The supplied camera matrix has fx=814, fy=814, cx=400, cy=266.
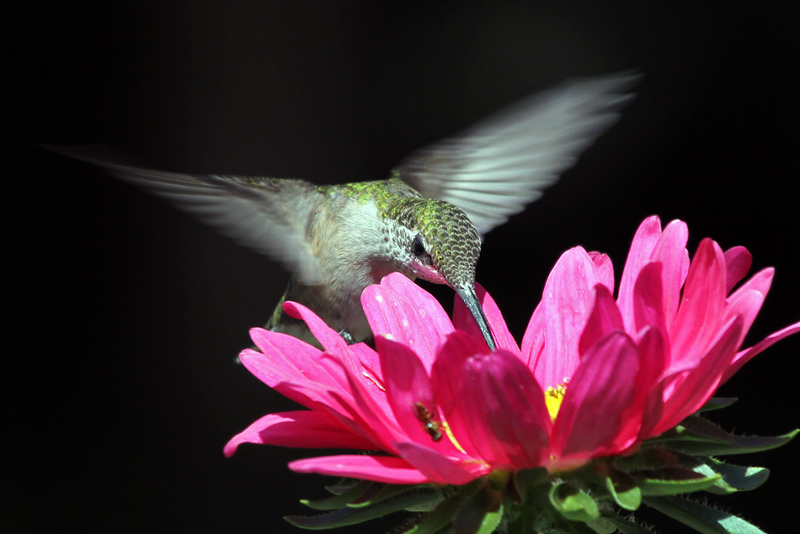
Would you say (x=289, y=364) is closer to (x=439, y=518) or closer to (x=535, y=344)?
(x=439, y=518)

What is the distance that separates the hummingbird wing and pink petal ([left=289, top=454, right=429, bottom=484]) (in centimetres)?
91

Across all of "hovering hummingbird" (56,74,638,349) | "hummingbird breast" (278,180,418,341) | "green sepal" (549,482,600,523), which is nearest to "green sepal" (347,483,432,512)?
"green sepal" (549,482,600,523)

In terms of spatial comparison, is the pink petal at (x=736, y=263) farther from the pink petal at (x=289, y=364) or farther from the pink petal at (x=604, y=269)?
the pink petal at (x=289, y=364)

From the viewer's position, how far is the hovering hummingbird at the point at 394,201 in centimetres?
129

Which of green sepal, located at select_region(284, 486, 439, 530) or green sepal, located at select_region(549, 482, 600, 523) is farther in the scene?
green sepal, located at select_region(284, 486, 439, 530)

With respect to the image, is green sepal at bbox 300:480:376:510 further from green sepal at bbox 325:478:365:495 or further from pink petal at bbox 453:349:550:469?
pink petal at bbox 453:349:550:469

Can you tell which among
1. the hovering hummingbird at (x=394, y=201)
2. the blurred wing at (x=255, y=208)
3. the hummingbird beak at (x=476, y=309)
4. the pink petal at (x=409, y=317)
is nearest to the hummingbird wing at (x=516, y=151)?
the hovering hummingbird at (x=394, y=201)

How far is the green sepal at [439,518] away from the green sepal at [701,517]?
16 centimetres

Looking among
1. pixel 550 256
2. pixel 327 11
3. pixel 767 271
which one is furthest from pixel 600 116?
pixel 327 11

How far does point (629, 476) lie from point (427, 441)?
167mm

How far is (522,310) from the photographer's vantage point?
2764mm

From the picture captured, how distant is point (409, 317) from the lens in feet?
3.06

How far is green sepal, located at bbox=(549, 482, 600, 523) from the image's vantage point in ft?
1.96

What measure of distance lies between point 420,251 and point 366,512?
0.60 m
